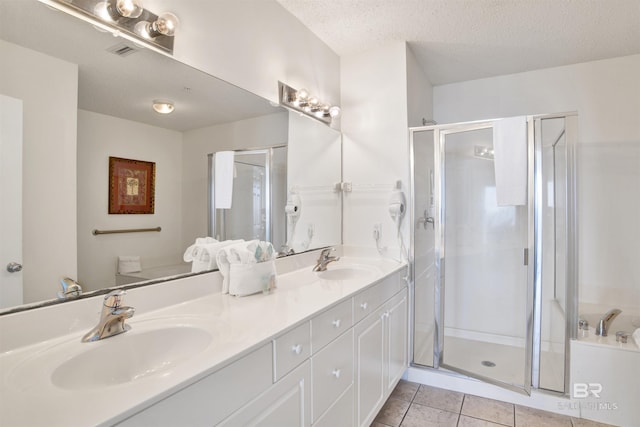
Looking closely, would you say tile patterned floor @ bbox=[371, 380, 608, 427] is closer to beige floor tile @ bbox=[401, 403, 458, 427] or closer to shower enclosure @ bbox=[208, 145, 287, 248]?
beige floor tile @ bbox=[401, 403, 458, 427]

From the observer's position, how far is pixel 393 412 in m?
2.07

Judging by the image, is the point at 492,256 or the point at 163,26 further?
the point at 492,256

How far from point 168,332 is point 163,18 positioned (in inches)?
46.8

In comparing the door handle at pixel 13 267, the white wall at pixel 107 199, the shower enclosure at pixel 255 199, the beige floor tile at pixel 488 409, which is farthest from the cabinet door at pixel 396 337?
the door handle at pixel 13 267

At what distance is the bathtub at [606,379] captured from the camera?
1.96 metres

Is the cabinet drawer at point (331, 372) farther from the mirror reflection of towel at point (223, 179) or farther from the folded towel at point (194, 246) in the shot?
the mirror reflection of towel at point (223, 179)

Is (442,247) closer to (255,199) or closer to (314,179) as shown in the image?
(314,179)

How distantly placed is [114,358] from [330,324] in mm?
769

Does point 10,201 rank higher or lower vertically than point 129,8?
lower

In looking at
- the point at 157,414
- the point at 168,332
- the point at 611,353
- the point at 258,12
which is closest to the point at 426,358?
the point at 611,353

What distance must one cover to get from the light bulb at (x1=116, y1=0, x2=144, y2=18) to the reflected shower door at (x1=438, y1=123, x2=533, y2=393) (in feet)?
6.62

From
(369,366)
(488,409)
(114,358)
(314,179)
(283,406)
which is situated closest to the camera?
(114,358)

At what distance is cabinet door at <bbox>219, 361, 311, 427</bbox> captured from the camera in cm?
92

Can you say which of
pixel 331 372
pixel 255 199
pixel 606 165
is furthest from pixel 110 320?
pixel 606 165
